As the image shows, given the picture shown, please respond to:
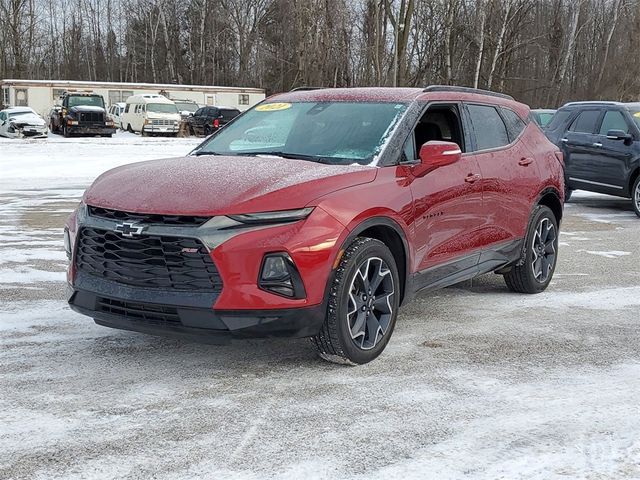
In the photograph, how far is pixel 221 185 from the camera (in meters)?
4.41

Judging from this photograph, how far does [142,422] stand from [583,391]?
7.93 ft

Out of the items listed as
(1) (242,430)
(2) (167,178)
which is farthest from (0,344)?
(1) (242,430)

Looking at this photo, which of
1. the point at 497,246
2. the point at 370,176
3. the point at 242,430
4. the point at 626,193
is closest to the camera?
→ the point at 242,430

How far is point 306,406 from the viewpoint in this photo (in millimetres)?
4062

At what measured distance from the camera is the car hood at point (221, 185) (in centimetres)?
423

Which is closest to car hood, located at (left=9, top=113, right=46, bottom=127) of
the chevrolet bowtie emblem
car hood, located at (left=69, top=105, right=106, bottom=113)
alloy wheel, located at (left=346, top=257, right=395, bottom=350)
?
car hood, located at (left=69, top=105, right=106, bottom=113)

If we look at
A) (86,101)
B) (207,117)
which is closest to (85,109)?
(86,101)

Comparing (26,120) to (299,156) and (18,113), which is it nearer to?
(18,113)

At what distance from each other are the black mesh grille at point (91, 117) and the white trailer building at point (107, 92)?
46.9ft

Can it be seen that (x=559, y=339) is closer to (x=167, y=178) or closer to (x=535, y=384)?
(x=535, y=384)

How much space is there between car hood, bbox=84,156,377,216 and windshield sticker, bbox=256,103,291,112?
1.04 m

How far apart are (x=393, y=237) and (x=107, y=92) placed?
50.9 m

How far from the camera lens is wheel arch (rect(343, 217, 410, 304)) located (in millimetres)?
4695

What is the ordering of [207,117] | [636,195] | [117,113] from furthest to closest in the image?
[117,113]
[207,117]
[636,195]
